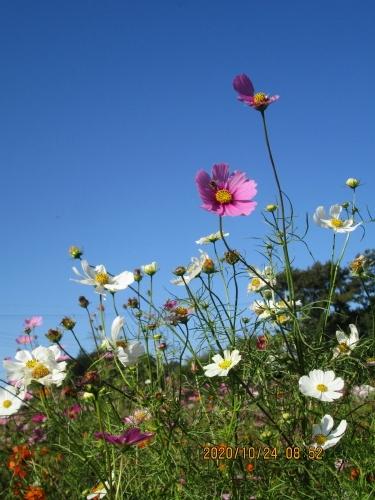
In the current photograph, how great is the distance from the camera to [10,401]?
1.50 metres

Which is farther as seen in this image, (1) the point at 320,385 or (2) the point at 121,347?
(2) the point at 121,347

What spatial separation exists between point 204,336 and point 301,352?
0.34m

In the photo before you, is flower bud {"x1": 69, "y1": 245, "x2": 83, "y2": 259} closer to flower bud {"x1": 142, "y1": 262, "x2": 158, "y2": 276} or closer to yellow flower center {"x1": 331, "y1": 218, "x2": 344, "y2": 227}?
flower bud {"x1": 142, "y1": 262, "x2": 158, "y2": 276}

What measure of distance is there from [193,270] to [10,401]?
61cm

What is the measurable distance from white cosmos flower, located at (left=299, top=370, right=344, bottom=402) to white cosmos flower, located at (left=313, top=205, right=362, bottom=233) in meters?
0.47

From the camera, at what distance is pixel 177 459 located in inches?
58.6

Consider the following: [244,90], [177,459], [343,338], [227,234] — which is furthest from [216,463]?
[244,90]

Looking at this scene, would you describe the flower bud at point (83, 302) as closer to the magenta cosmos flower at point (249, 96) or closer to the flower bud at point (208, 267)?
the flower bud at point (208, 267)

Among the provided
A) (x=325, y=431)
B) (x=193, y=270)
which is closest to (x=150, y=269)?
(x=193, y=270)

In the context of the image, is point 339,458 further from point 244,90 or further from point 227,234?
point 244,90

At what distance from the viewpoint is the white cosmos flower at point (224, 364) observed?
50.2 inches

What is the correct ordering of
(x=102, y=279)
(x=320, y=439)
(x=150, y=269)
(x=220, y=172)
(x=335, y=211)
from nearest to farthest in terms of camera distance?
(x=320, y=439)
(x=220, y=172)
(x=102, y=279)
(x=335, y=211)
(x=150, y=269)

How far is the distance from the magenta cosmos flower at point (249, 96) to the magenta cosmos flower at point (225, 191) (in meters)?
0.16

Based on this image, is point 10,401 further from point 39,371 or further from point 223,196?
point 223,196
